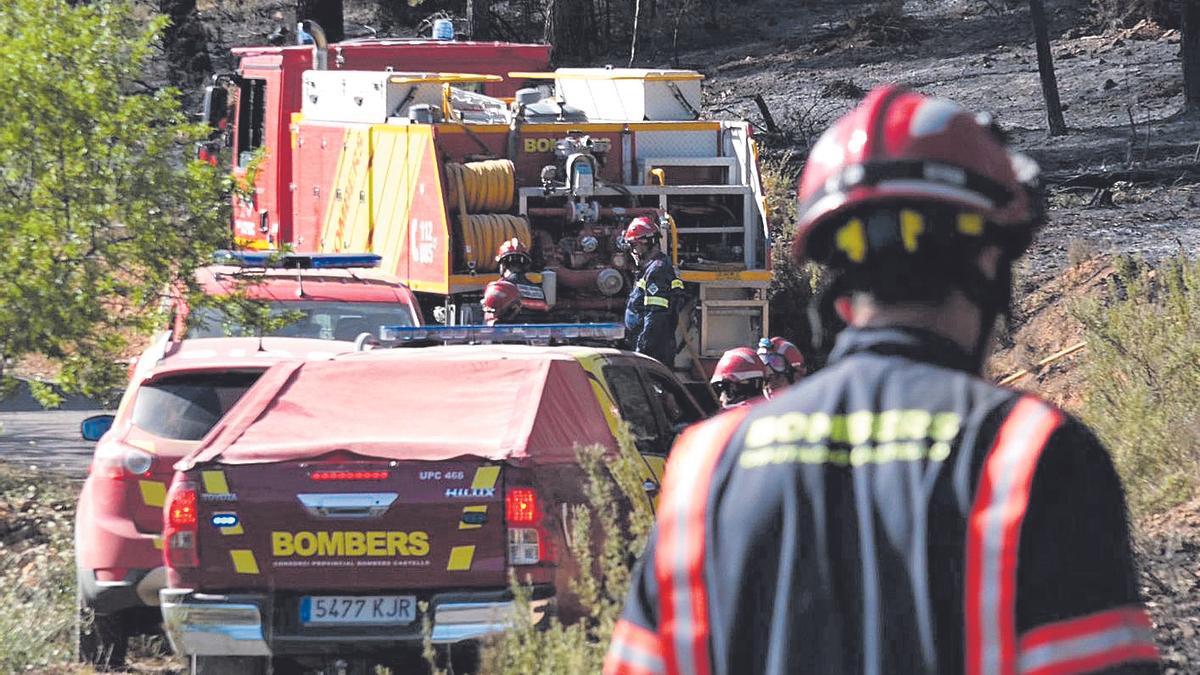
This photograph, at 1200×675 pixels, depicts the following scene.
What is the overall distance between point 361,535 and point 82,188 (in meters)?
1.77

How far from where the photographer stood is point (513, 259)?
12805mm

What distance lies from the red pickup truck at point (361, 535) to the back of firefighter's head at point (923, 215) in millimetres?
4494

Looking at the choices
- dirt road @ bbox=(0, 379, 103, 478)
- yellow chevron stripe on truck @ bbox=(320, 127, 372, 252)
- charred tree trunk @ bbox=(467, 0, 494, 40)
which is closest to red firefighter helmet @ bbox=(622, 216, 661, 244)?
yellow chevron stripe on truck @ bbox=(320, 127, 372, 252)

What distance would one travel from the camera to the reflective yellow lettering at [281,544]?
23.0ft

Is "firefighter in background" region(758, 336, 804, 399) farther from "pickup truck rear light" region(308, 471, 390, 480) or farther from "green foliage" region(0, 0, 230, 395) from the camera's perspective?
"green foliage" region(0, 0, 230, 395)

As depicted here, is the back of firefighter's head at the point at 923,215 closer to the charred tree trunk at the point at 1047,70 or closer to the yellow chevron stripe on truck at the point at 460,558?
the yellow chevron stripe on truck at the point at 460,558

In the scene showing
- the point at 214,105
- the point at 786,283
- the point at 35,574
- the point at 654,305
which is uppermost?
the point at 214,105

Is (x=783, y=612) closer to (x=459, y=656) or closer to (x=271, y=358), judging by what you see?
(x=459, y=656)

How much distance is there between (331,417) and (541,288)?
20.0ft

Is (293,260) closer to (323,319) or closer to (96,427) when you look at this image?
(323,319)

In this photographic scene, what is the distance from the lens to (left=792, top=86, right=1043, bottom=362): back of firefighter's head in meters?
2.23

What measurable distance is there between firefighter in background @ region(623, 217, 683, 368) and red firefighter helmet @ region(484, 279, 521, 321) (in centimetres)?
125

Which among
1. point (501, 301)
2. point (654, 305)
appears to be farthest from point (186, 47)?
point (501, 301)

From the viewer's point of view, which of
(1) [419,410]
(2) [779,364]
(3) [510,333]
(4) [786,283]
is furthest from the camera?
(4) [786,283]
